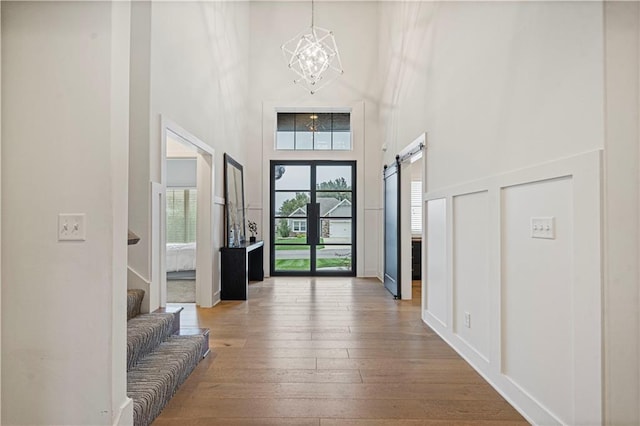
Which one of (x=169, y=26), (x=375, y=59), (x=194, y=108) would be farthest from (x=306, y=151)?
(x=169, y=26)

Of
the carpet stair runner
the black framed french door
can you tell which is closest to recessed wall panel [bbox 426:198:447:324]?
the carpet stair runner

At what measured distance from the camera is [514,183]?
231cm

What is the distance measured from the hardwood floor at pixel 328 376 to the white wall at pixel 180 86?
931mm

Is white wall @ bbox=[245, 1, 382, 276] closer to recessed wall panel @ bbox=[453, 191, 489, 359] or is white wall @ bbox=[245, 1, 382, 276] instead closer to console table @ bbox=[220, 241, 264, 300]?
console table @ bbox=[220, 241, 264, 300]

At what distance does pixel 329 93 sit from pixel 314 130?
0.79 metres

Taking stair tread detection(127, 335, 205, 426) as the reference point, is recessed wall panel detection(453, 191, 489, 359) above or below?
above

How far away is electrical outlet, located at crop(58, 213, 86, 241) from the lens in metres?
1.73

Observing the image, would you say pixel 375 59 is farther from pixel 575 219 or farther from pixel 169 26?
pixel 575 219

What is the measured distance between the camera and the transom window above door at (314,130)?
25.1 ft

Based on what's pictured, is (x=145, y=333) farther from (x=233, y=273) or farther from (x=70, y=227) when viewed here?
(x=233, y=273)

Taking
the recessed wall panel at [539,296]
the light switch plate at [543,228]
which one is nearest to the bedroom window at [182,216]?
the recessed wall panel at [539,296]

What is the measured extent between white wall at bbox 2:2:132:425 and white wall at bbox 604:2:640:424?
223 cm

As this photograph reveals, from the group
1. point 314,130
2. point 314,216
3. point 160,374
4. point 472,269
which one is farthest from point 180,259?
point 472,269

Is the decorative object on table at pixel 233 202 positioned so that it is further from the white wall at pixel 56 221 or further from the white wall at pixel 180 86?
Result: the white wall at pixel 56 221
